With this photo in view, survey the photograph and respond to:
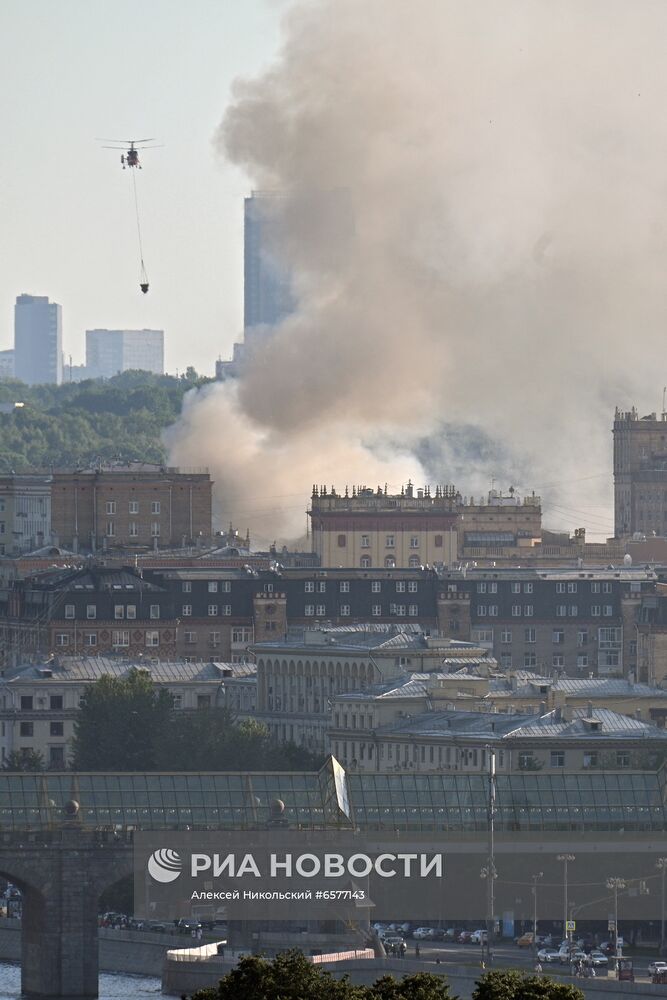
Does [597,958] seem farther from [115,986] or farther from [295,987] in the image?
[295,987]

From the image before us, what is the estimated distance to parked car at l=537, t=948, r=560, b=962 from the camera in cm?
13638

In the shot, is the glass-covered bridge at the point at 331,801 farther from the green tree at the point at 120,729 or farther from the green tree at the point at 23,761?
the green tree at the point at 23,761

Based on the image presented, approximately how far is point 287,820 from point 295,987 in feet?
155

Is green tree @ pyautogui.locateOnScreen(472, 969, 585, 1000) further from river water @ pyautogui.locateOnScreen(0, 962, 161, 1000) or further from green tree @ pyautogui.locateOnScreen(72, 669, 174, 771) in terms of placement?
green tree @ pyautogui.locateOnScreen(72, 669, 174, 771)

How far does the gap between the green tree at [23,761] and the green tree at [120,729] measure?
1522 millimetres

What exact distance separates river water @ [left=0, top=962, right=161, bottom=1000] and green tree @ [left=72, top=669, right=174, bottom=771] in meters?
38.5

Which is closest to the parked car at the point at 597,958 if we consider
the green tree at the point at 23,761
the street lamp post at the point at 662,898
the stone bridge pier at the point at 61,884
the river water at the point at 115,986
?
the street lamp post at the point at 662,898

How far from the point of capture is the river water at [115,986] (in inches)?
5536

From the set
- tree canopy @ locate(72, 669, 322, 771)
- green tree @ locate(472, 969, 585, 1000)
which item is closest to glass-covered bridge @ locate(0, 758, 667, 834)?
tree canopy @ locate(72, 669, 322, 771)

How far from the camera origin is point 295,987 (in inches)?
3787

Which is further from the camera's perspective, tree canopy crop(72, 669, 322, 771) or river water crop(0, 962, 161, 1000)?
tree canopy crop(72, 669, 322, 771)

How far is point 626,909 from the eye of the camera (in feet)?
477

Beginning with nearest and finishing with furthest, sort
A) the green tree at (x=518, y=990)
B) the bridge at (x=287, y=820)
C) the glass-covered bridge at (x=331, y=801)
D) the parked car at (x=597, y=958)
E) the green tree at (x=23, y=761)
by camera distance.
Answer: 1. the green tree at (x=518, y=990)
2. the parked car at (x=597, y=958)
3. the bridge at (x=287, y=820)
4. the glass-covered bridge at (x=331, y=801)
5. the green tree at (x=23, y=761)

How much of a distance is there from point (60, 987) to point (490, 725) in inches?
1635
